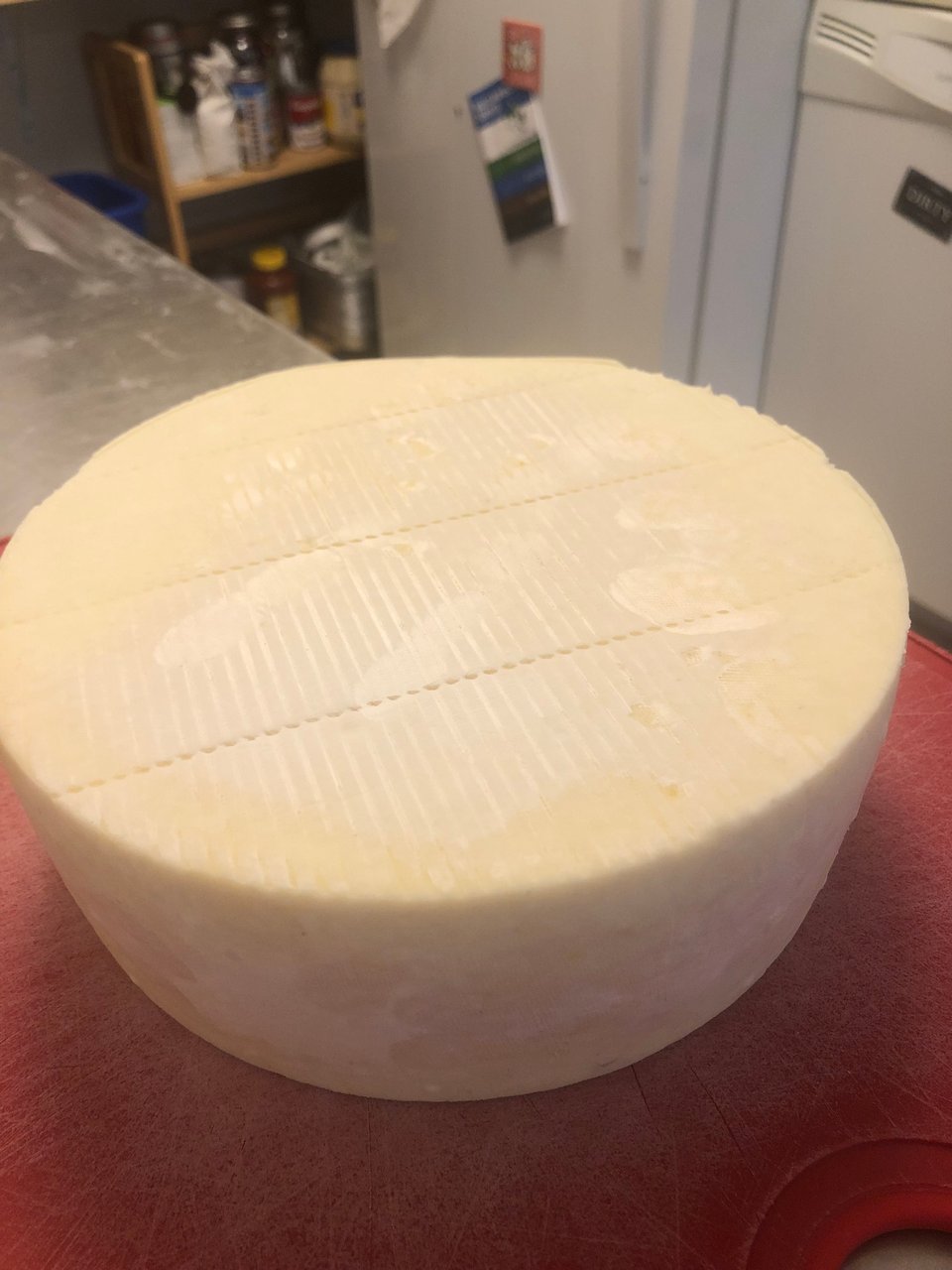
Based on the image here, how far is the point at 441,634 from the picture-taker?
2.64 ft

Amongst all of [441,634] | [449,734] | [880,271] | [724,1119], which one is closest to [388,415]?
[441,634]

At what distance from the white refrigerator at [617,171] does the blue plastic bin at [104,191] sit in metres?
0.63

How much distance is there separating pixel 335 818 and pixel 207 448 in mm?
504

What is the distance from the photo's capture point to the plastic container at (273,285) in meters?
3.02

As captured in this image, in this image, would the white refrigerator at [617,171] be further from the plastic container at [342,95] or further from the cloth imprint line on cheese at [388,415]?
the cloth imprint line on cheese at [388,415]

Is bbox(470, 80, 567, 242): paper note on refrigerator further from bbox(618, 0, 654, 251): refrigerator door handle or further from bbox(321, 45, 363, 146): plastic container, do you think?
bbox(321, 45, 363, 146): plastic container

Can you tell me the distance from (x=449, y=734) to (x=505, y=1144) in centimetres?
30

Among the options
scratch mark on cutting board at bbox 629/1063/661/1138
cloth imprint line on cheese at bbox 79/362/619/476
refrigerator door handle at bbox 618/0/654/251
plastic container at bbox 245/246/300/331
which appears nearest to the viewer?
scratch mark on cutting board at bbox 629/1063/661/1138

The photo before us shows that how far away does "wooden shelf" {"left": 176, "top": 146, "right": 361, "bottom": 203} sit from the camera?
271 cm

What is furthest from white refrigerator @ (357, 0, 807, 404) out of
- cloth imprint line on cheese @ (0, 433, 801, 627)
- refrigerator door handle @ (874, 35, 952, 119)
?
cloth imprint line on cheese @ (0, 433, 801, 627)

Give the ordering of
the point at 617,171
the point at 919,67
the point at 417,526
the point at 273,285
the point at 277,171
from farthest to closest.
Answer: the point at 273,285 → the point at 277,171 → the point at 617,171 → the point at 919,67 → the point at 417,526

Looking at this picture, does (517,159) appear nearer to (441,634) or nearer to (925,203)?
(925,203)

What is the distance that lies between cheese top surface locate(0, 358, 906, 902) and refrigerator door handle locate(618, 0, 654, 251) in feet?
3.00

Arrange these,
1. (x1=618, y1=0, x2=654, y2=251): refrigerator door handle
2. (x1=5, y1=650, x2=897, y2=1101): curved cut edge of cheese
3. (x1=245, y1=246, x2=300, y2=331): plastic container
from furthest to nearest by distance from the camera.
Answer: (x1=245, y1=246, x2=300, y2=331): plastic container → (x1=618, y1=0, x2=654, y2=251): refrigerator door handle → (x1=5, y1=650, x2=897, y2=1101): curved cut edge of cheese
